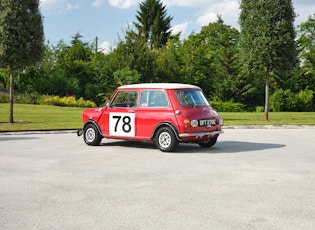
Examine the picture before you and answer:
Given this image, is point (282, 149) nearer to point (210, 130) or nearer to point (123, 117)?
point (210, 130)

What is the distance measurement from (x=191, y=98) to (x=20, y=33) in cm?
1049

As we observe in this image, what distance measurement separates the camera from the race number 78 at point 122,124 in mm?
12516

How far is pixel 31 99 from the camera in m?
35.8

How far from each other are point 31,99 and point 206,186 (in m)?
30.5

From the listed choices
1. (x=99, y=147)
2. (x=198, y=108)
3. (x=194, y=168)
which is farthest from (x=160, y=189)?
(x=99, y=147)

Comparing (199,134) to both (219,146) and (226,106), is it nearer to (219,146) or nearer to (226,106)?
(219,146)

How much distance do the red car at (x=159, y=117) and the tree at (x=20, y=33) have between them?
796cm

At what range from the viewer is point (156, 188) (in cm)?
717

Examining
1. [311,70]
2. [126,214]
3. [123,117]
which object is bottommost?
[126,214]

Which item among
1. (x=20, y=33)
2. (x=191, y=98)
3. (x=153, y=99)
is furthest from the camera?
(x=20, y=33)

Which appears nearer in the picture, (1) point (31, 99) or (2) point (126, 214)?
(2) point (126, 214)

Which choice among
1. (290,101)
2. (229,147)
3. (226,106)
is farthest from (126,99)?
(290,101)

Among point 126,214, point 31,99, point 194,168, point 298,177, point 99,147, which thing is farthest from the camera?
point 31,99

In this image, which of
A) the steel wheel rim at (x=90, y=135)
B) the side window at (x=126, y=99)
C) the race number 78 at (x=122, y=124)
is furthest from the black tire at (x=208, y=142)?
the steel wheel rim at (x=90, y=135)
